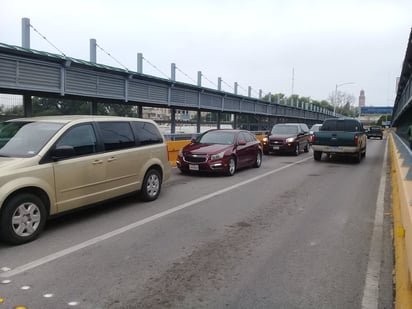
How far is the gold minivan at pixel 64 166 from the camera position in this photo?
16.6 feet

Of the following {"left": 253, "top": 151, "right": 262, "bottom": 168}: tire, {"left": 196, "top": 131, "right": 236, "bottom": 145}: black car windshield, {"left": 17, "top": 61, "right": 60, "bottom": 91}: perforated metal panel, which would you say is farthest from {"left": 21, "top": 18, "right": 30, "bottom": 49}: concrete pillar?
{"left": 253, "top": 151, "right": 262, "bottom": 168}: tire

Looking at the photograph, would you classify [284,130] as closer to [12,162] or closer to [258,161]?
[258,161]

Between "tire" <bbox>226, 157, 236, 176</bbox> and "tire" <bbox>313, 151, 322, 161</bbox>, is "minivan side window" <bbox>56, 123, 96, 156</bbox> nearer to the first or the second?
"tire" <bbox>226, 157, 236, 176</bbox>

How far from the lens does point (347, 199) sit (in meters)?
8.53

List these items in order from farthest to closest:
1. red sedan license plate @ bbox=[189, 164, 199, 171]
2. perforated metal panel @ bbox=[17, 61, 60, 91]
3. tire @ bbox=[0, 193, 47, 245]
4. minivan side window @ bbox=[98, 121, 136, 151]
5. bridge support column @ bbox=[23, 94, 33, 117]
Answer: bridge support column @ bbox=[23, 94, 33, 117]
red sedan license plate @ bbox=[189, 164, 199, 171]
perforated metal panel @ bbox=[17, 61, 60, 91]
minivan side window @ bbox=[98, 121, 136, 151]
tire @ bbox=[0, 193, 47, 245]

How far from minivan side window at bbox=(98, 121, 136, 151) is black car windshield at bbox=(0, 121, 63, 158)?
880mm

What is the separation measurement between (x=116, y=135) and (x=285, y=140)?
44.2ft

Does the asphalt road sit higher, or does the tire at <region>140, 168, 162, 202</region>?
the tire at <region>140, 168, 162, 202</region>

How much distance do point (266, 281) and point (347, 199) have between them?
5.14 meters

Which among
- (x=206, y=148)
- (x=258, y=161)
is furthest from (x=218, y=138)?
(x=258, y=161)

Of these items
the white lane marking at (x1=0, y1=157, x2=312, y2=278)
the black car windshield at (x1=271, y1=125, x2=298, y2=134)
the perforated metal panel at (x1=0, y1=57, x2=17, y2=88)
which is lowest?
the white lane marking at (x1=0, y1=157, x2=312, y2=278)

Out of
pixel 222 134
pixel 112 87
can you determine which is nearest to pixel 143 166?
pixel 222 134

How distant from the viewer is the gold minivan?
16.6 ft

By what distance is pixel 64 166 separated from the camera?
226 inches
